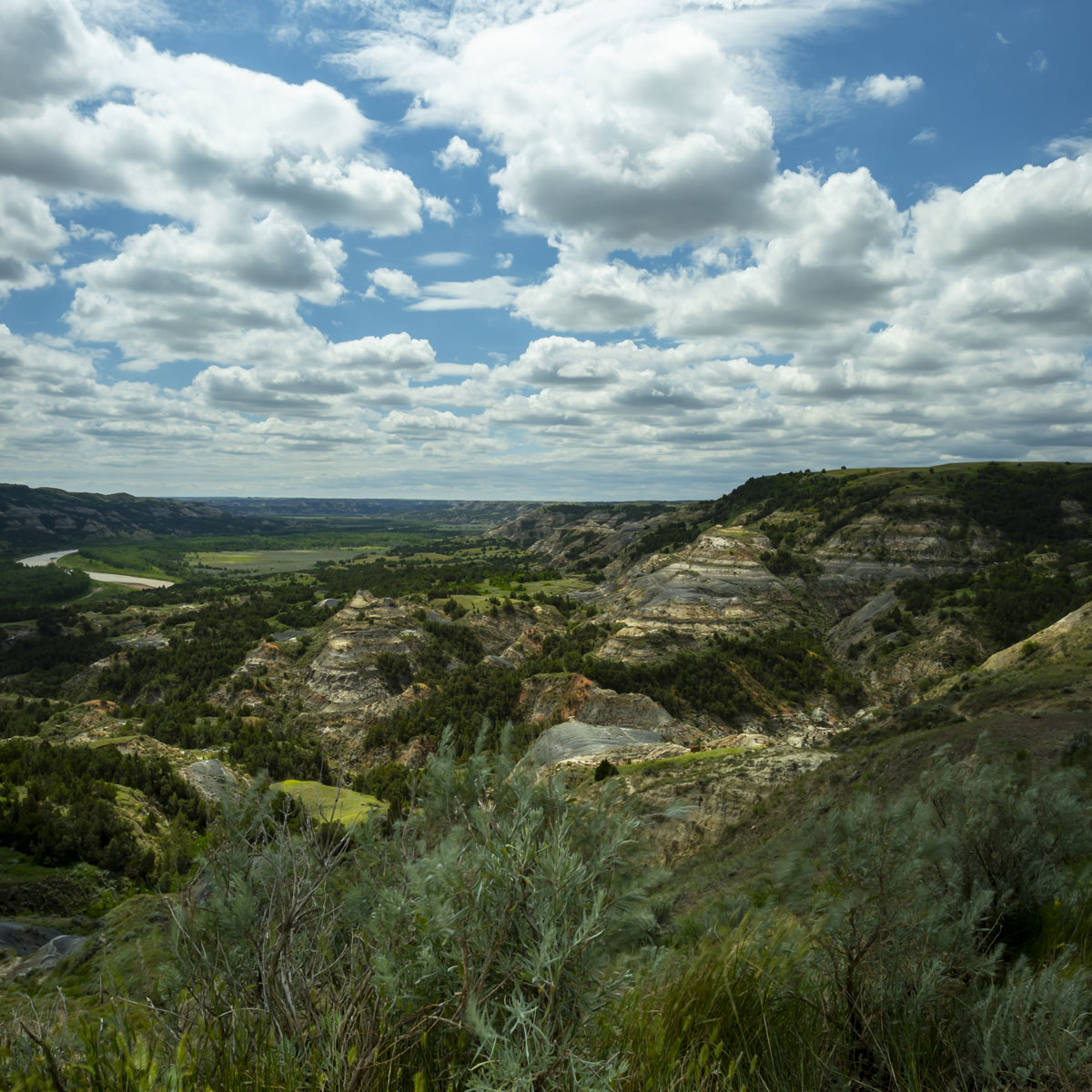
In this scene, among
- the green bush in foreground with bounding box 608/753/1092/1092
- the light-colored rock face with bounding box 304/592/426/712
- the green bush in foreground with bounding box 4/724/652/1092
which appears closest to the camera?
the green bush in foreground with bounding box 4/724/652/1092

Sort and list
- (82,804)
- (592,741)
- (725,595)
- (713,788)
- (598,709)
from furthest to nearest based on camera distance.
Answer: (725,595), (598,709), (592,741), (713,788), (82,804)

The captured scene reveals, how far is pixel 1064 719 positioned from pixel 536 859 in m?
21.9

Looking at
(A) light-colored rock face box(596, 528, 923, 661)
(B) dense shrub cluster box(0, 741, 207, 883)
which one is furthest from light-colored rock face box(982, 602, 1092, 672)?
(B) dense shrub cluster box(0, 741, 207, 883)

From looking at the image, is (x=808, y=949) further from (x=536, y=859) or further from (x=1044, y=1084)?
(x=536, y=859)

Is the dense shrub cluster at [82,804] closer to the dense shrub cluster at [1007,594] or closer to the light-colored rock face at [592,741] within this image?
the light-colored rock face at [592,741]

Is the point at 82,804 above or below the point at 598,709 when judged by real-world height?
above

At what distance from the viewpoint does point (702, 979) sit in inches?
129

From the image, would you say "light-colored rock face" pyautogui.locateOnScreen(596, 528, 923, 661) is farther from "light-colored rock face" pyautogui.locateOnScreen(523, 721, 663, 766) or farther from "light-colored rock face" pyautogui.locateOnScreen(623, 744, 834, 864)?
"light-colored rock face" pyautogui.locateOnScreen(623, 744, 834, 864)

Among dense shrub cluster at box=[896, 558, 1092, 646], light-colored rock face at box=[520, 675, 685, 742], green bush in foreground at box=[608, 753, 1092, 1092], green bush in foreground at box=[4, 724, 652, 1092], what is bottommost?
light-colored rock face at box=[520, 675, 685, 742]

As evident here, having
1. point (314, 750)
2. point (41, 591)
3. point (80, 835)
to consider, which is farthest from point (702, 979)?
point (41, 591)

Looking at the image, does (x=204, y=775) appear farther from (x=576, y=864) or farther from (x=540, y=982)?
(x=540, y=982)

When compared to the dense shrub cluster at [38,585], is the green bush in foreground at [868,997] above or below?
above

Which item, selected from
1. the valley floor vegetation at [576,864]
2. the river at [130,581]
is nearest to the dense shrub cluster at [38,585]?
the river at [130,581]

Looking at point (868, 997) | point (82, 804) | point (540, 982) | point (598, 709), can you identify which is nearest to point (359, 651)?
point (598, 709)
